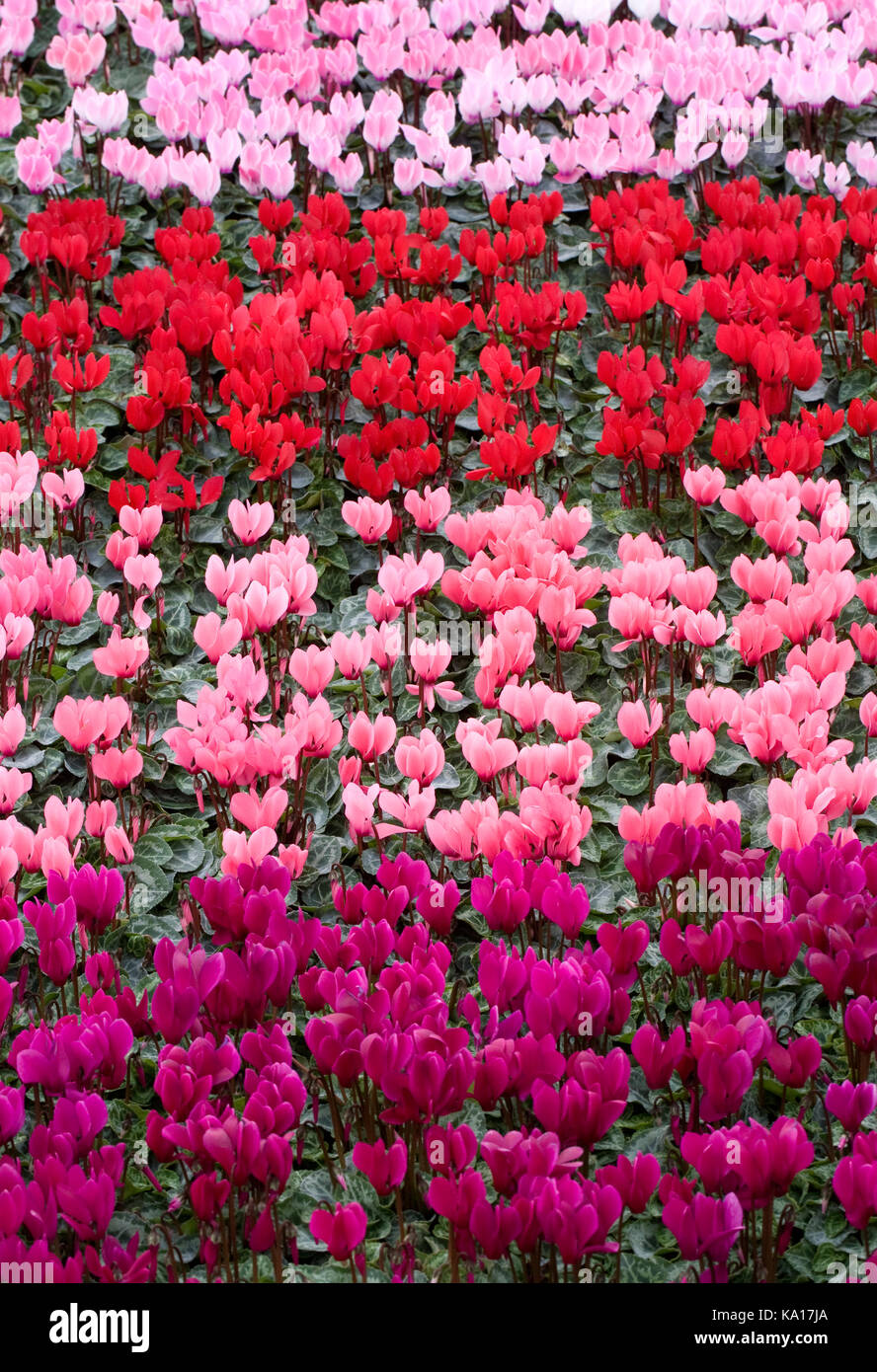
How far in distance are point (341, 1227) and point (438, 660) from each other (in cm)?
147

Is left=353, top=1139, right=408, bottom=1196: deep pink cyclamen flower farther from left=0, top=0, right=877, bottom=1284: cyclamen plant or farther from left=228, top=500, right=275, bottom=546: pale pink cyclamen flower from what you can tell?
left=228, top=500, right=275, bottom=546: pale pink cyclamen flower

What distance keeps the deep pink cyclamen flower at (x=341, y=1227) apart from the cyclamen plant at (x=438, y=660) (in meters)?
0.01

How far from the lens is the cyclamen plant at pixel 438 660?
2.48 metres

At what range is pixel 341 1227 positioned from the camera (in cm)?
226

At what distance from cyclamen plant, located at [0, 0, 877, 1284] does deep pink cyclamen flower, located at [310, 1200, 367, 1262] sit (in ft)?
0.04

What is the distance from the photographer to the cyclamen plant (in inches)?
97.7

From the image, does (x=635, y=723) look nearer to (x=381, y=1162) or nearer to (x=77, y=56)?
(x=381, y=1162)

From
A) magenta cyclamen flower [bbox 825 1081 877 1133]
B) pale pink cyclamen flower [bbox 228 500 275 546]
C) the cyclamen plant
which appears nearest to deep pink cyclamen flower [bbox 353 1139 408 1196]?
the cyclamen plant

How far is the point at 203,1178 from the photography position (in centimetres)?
231

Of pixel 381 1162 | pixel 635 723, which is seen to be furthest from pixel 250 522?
pixel 381 1162

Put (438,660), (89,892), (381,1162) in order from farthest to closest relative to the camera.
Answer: (438,660) → (89,892) → (381,1162)

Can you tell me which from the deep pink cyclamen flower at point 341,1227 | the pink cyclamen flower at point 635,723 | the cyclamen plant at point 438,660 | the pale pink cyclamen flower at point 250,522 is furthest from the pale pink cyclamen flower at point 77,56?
the deep pink cyclamen flower at point 341,1227
